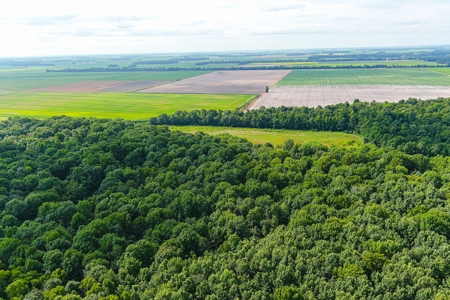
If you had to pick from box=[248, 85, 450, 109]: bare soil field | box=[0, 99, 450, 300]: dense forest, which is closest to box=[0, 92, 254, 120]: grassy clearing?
box=[248, 85, 450, 109]: bare soil field

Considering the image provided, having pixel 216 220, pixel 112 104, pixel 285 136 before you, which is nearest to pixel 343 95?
pixel 285 136

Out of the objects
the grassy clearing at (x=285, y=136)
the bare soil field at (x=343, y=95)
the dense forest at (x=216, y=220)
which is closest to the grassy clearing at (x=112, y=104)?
the bare soil field at (x=343, y=95)

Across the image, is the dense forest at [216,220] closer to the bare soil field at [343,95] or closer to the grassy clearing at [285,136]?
the grassy clearing at [285,136]

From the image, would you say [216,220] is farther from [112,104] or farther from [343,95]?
[343,95]

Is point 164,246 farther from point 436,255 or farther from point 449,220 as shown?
point 449,220

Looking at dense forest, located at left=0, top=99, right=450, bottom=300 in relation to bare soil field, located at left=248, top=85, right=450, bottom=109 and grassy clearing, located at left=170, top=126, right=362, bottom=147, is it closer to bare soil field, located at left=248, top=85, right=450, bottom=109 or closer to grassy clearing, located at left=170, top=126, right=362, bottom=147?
grassy clearing, located at left=170, top=126, right=362, bottom=147

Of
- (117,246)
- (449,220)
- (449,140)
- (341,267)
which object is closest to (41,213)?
(117,246)
